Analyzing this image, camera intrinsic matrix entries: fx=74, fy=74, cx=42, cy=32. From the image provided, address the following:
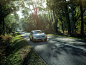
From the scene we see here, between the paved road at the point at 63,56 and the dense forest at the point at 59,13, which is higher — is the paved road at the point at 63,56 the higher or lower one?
the lower one

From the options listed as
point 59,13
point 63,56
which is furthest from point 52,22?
point 63,56

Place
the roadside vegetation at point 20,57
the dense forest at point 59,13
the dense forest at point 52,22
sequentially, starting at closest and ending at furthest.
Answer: the roadside vegetation at point 20,57
the dense forest at point 52,22
the dense forest at point 59,13

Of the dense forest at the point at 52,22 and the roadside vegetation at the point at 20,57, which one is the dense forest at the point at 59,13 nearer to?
the dense forest at the point at 52,22

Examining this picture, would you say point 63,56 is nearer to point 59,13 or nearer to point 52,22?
point 59,13

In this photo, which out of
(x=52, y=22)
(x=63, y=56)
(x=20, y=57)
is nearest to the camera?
(x=63, y=56)

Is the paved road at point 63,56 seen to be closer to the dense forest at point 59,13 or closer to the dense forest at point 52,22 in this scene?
the dense forest at point 52,22

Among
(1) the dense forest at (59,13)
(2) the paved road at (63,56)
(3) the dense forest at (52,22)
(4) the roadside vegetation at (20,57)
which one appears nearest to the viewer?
(2) the paved road at (63,56)

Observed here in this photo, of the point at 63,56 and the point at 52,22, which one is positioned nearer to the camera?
the point at 63,56

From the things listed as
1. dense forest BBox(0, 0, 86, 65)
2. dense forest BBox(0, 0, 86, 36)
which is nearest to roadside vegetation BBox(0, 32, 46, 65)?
dense forest BBox(0, 0, 86, 65)

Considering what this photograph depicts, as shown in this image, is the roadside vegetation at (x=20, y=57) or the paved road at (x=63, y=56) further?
the roadside vegetation at (x=20, y=57)

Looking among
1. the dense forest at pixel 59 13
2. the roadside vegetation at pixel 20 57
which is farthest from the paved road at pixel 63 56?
the dense forest at pixel 59 13

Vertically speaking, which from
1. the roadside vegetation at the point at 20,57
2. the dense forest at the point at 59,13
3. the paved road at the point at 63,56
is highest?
the dense forest at the point at 59,13

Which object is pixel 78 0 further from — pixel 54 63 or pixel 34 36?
pixel 54 63

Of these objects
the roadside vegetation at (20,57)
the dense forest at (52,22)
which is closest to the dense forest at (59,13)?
the dense forest at (52,22)
